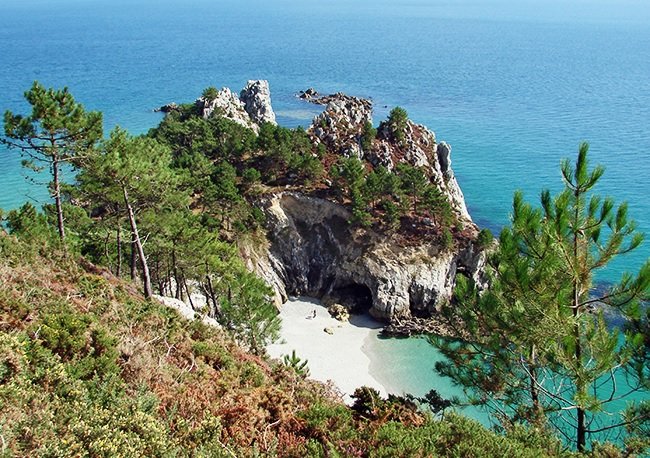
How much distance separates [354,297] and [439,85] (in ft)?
269

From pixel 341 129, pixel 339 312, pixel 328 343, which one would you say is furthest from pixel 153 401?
pixel 341 129

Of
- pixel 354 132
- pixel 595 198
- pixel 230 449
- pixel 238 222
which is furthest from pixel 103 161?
pixel 354 132

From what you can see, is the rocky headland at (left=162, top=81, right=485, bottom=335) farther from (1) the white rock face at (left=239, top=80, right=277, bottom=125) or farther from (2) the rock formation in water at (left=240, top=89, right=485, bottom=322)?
(1) the white rock face at (left=239, top=80, right=277, bottom=125)

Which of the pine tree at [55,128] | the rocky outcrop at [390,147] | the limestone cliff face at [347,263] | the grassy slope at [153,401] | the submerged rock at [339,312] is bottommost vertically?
the submerged rock at [339,312]

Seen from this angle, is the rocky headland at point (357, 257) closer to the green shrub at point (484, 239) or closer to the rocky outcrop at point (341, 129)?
the green shrub at point (484, 239)

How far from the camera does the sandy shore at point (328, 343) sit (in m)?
30.0

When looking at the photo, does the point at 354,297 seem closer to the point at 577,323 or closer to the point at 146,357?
the point at 577,323

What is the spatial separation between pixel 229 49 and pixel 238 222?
143278mm

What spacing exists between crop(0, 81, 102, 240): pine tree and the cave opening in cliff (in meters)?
22.8

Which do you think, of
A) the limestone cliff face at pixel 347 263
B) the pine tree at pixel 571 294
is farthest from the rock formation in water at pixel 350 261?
the pine tree at pixel 571 294

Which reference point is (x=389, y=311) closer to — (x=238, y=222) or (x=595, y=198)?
(x=238, y=222)

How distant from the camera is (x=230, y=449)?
848 cm

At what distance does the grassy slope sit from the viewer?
293 inches

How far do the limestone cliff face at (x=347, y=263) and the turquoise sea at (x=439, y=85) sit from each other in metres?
4.50
